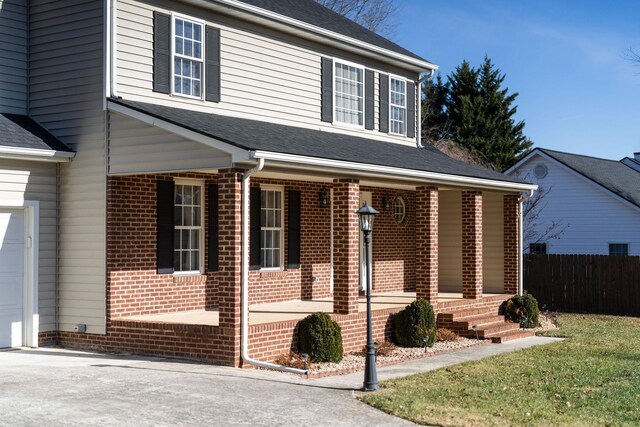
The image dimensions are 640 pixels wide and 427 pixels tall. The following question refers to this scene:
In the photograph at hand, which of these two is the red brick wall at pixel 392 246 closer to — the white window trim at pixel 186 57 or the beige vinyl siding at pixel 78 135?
the white window trim at pixel 186 57

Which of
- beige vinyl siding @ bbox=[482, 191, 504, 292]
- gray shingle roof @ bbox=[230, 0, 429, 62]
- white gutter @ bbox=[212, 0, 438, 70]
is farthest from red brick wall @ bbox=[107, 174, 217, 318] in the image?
beige vinyl siding @ bbox=[482, 191, 504, 292]

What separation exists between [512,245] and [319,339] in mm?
8997

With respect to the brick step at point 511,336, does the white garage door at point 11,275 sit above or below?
above

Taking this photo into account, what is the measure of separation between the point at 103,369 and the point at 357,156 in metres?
6.16

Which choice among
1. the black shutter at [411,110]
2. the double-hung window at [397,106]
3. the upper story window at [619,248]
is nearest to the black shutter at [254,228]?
the double-hung window at [397,106]

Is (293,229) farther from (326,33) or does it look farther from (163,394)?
(163,394)

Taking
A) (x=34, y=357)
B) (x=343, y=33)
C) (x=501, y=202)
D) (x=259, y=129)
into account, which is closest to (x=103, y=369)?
(x=34, y=357)

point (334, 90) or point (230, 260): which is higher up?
point (334, 90)

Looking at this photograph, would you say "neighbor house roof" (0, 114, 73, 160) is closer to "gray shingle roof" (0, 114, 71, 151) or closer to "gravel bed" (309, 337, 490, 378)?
"gray shingle roof" (0, 114, 71, 151)

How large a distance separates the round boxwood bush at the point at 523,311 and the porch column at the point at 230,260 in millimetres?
8968

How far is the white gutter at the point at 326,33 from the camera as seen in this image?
1608 centimetres

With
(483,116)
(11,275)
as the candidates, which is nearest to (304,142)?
(11,275)

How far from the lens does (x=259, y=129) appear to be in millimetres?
15289

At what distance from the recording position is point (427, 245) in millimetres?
17469
